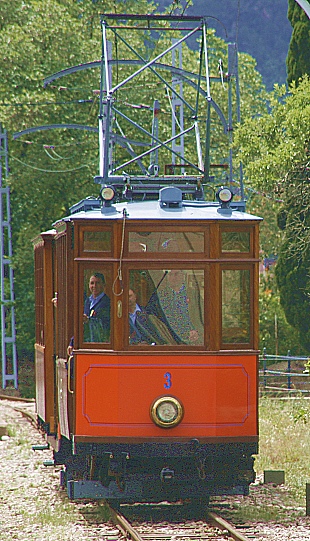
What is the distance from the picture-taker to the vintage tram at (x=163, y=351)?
9445 millimetres

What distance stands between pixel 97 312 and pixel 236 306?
1211mm

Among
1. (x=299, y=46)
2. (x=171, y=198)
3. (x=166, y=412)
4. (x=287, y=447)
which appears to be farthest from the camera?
(x=299, y=46)

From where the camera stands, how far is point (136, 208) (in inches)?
388

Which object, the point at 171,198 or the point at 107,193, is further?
the point at 171,198

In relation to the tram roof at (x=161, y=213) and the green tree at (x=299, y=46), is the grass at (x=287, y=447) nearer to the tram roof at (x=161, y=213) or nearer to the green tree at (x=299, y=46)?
the tram roof at (x=161, y=213)

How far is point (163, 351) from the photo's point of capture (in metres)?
9.46

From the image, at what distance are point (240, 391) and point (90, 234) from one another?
1884mm

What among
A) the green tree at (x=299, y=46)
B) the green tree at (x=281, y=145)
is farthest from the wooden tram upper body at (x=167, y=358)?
the green tree at (x=299, y=46)

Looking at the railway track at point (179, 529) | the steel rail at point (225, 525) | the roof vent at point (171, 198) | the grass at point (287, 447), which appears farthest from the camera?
the grass at point (287, 447)

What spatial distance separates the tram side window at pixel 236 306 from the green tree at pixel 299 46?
12654 mm

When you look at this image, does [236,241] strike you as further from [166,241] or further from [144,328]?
[144,328]

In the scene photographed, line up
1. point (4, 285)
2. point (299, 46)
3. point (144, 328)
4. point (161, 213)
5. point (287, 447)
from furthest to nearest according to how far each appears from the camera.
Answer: point (4, 285) < point (299, 46) < point (287, 447) < point (161, 213) < point (144, 328)

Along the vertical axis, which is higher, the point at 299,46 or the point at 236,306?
the point at 299,46

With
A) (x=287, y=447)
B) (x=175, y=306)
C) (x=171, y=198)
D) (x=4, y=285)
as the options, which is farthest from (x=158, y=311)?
(x=4, y=285)
